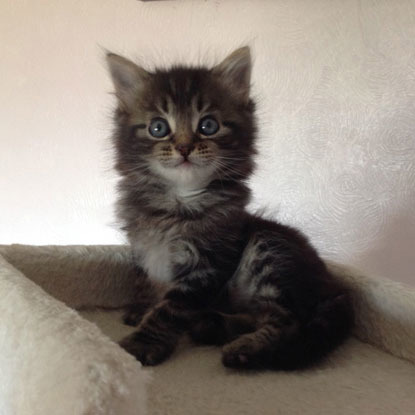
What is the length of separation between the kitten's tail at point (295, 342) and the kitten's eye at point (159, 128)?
53 cm

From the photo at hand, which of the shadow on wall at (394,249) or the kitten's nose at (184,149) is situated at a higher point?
the kitten's nose at (184,149)

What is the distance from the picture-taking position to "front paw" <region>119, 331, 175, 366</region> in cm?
100

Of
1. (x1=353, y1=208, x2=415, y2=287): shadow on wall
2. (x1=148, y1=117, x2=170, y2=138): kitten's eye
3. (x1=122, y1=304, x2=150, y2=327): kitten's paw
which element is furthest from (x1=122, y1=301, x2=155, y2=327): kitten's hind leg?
(x1=353, y1=208, x2=415, y2=287): shadow on wall

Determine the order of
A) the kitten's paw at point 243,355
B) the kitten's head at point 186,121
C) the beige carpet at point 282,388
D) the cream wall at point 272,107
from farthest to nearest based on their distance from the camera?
1. the cream wall at point 272,107
2. the kitten's head at point 186,121
3. the kitten's paw at point 243,355
4. the beige carpet at point 282,388

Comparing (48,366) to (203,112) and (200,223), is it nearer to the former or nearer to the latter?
(200,223)

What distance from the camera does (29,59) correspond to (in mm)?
2131

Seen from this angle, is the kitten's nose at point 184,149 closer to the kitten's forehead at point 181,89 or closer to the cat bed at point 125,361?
the kitten's forehead at point 181,89

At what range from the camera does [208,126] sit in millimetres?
1236

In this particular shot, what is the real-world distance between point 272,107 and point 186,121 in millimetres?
802

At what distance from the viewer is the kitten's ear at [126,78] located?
132 centimetres

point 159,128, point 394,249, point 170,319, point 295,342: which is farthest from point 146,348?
point 394,249

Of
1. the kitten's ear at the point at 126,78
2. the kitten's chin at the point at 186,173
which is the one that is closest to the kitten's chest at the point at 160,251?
A: the kitten's chin at the point at 186,173

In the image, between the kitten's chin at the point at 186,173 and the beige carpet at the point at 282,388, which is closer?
the beige carpet at the point at 282,388

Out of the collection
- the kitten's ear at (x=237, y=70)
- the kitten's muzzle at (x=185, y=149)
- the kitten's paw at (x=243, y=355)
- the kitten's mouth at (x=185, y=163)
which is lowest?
the kitten's paw at (x=243, y=355)
